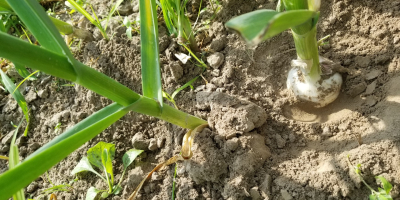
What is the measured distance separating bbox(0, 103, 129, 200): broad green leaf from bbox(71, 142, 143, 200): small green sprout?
0.40 meters

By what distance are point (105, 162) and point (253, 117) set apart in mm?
531

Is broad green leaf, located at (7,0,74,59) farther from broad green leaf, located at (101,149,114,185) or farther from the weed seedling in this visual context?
the weed seedling

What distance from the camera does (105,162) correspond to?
3.77 ft

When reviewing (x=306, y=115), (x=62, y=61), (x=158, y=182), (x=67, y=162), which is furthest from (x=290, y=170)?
(x=67, y=162)

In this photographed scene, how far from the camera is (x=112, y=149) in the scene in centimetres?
119

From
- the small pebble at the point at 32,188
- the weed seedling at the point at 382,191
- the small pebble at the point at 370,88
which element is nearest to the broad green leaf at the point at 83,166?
the small pebble at the point at 32,188

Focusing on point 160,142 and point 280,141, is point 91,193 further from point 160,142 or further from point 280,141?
point 280,141

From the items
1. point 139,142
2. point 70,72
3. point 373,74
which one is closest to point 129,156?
point 139,142

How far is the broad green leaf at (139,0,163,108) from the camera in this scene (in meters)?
0.94

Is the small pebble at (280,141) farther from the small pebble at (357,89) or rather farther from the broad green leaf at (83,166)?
the broad green leaf at (83,166)

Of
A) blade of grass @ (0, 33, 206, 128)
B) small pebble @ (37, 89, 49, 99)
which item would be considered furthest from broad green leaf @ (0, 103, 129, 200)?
small pebble @ (37, 89, 49, 99)

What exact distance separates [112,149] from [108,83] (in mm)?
423

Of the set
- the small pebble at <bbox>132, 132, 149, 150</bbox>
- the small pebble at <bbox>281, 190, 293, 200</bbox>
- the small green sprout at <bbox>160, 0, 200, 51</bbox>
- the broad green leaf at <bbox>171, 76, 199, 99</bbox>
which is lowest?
the small pebble at <bbox>281, 190, 293, 200</bbox>

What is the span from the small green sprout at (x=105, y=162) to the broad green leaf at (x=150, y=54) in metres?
0.32
